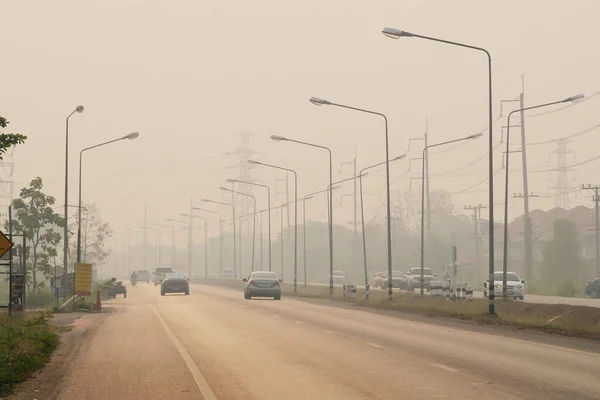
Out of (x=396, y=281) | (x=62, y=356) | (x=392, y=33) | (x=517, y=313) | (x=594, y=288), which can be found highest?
(x=392, y=33)

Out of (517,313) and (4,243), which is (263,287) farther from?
(4,243)

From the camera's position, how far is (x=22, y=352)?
21.1 m

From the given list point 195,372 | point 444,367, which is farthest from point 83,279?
point 444,367

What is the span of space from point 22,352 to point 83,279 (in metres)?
29.2

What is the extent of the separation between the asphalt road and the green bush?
2.42 feet

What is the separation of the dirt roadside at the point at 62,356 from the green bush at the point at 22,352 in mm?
167

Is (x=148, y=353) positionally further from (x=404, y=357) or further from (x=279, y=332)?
(x=279, y=332)

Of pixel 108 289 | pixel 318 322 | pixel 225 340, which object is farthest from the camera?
pixel 108 289

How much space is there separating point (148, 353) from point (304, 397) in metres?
9.18

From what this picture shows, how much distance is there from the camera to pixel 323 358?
2127 cm

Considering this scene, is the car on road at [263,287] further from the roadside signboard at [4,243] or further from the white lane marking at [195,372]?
the roadside signboard at [4,243]

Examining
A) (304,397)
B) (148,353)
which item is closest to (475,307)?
(148,353)

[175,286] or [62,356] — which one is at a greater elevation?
[175,286]

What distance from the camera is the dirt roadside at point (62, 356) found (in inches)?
640
